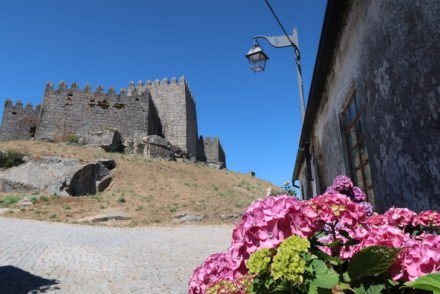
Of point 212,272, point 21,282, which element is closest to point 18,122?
point 21,282

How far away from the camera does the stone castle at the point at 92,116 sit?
1192 inches

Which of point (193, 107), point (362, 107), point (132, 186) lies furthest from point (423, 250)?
point (193, 107)

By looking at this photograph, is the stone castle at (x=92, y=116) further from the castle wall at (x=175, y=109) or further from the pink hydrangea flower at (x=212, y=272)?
the pink hydrangea flower at (x=212, y=272)

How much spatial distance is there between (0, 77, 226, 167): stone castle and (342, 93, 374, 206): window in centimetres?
2751

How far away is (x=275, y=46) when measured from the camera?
8.30 meters

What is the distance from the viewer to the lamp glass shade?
25.5ft

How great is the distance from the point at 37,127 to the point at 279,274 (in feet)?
108

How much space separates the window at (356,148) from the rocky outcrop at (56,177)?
1870 cm

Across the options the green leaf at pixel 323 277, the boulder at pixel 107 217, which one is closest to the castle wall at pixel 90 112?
the boulder at pixel 107 217

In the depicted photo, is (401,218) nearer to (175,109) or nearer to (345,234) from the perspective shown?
(345,234)

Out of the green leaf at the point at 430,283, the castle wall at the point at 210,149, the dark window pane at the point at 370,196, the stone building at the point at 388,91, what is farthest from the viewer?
the castle wall at the point at 210,149

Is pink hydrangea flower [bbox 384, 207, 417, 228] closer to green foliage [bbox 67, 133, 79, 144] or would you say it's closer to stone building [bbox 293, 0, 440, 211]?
stone building [bbox 293, 0, 440, 211]

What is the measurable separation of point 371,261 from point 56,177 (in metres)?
22.7

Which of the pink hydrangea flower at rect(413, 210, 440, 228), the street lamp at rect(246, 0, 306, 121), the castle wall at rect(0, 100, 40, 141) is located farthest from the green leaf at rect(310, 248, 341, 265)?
the castle wall at rect(0, 100, 40, 141)
